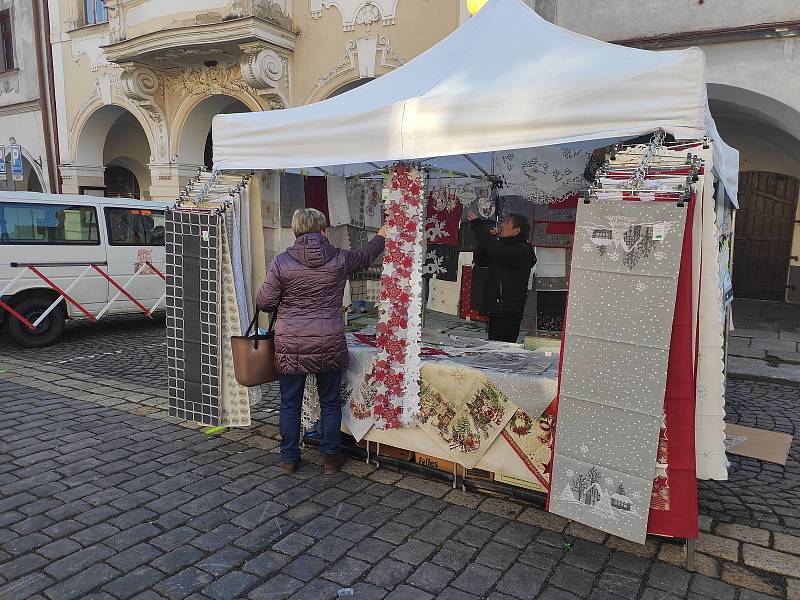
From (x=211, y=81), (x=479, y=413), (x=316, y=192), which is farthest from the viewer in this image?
(x=211, y=81)

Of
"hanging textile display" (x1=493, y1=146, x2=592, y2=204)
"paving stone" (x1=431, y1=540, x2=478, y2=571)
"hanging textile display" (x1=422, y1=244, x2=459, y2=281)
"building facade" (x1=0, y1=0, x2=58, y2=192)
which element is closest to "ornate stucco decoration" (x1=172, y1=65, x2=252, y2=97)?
"building facade" (x1=0, y1=0, x2=58, y2=192)


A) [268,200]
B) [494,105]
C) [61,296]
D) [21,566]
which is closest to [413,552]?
[21,566]

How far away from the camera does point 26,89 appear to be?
14961 millimetres

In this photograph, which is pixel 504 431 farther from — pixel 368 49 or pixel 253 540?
pixel 368 49

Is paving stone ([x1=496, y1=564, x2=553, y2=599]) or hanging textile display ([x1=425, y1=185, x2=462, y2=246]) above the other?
hanging textile display ([x1=425, y1=185, x2=462, y2=246])

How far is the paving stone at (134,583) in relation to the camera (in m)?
2.72

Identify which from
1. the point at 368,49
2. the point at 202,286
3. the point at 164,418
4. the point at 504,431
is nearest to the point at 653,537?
the point at 504,431

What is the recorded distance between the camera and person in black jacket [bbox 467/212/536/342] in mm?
5023

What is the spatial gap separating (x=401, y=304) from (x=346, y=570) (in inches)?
62.6

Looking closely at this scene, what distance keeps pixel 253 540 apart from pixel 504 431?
1577 millimetres

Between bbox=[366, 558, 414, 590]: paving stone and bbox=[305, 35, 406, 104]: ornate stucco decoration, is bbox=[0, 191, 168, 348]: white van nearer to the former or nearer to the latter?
bbox=[305, 35, 406, 104]: ornate stucco decoration

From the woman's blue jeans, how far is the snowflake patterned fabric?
1.08 feet

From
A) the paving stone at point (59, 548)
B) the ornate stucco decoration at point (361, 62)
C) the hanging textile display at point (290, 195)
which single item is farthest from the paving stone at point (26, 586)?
the ornate stucco decoration at point (361, 62)

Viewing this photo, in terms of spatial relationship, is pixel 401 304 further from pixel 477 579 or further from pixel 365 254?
pixel 477 579
